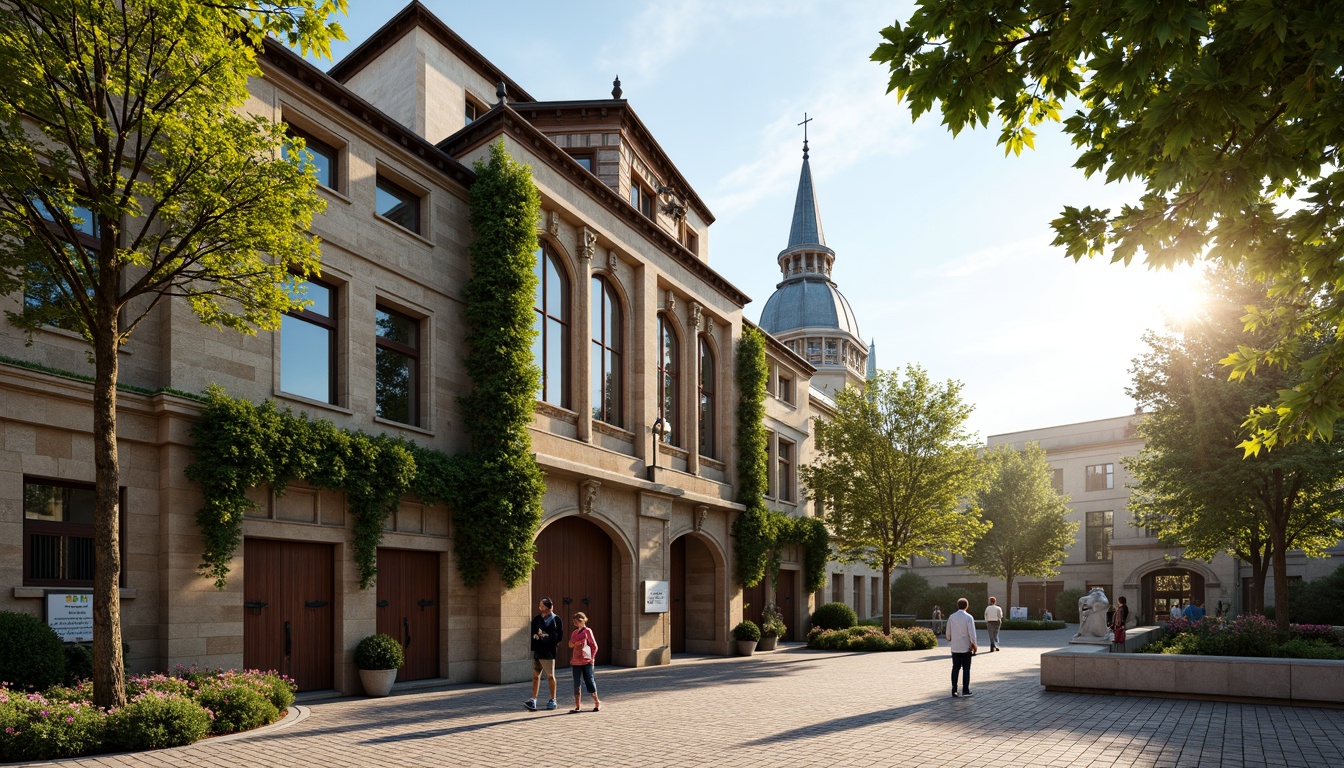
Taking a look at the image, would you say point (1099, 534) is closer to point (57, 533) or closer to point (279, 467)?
point (279, 467)

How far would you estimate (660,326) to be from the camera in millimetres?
28875

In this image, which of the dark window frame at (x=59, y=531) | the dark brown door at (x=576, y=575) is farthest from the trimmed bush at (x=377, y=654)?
the dark brown door at (x=576, y=575)

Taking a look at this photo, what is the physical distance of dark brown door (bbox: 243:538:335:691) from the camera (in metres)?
15.4

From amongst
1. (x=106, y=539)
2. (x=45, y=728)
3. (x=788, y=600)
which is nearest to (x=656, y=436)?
(x=788, y=600)

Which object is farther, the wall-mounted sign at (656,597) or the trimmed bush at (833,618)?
the trimmed bush at (833,618)

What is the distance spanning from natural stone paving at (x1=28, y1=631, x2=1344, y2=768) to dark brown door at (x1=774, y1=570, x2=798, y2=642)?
1653 centimetres

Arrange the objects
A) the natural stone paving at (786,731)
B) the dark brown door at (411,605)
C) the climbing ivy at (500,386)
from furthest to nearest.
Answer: the climbing ivy at (500,386), the dark brown door at (411,605), the natural stone paving at (786,731)

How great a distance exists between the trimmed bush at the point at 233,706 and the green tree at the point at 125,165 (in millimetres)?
1142

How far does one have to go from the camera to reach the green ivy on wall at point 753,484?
30719mm

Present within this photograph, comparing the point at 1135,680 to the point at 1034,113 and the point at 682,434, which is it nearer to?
the point at 1034,113

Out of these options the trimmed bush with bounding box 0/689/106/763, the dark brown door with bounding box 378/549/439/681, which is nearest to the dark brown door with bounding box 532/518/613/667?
the dark brown door with bounding box 378/549/439/681

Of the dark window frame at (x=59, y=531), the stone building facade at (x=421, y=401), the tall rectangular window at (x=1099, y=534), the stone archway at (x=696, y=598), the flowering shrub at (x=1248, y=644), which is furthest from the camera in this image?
the tall rectangular window at (x=1099, y=534)

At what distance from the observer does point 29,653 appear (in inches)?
447

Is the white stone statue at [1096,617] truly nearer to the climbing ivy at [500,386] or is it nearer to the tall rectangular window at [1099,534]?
the climbing ivy at [500,386]
